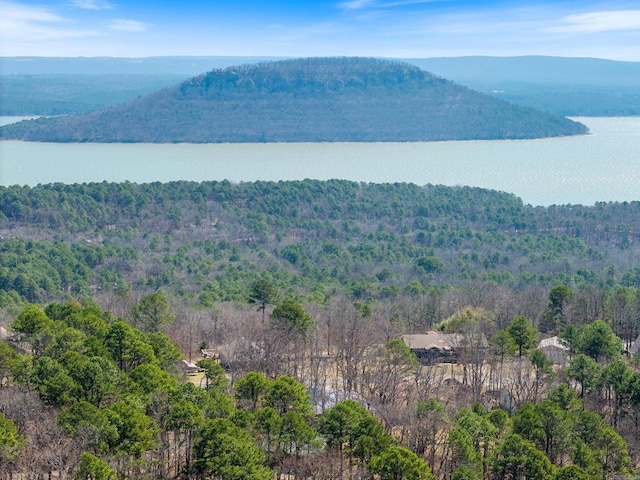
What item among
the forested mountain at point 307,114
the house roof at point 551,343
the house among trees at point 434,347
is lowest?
the house among trees at point 434,347

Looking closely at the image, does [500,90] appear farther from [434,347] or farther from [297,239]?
[434,347]

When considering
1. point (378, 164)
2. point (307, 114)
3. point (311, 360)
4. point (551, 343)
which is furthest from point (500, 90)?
point (311, 360)

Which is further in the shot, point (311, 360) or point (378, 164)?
point (378, 164)

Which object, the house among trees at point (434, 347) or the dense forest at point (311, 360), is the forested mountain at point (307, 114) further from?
the house among trees at point (434, 347)

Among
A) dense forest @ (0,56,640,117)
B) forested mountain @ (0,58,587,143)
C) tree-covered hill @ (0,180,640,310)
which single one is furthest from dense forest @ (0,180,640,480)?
dense forest @ (0,56,640,117)

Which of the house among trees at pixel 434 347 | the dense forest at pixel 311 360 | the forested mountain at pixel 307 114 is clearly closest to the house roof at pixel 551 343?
the dense forest at pixel 311 360

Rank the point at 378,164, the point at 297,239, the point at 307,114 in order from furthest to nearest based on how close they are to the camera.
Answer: the point at 307,114
the point at 378,164
the point at 297,239

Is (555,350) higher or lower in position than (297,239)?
higher

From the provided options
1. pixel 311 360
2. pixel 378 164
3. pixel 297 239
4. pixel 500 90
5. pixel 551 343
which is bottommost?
pixel 297 239
